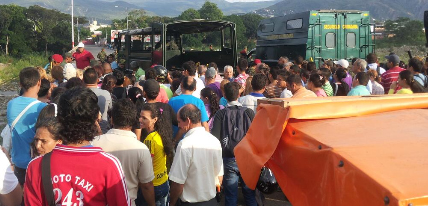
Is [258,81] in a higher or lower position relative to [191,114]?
higher

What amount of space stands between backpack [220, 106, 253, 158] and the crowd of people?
0.01 m

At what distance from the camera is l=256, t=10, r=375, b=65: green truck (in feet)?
43.4

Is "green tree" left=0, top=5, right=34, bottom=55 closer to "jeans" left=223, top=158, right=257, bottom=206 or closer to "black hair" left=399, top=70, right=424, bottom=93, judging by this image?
"jeans" left=223, top=158, right=257, bottom=206

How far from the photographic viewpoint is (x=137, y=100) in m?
5.41

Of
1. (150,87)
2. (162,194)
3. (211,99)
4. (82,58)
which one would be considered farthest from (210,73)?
(82,58)

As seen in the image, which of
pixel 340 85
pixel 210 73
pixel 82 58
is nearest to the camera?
pixel 210 73

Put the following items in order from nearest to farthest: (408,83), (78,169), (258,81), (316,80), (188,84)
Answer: (78,169) → (188,84) → (258,81) → (408,83) → (316,80)

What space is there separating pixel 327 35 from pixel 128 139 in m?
11.0

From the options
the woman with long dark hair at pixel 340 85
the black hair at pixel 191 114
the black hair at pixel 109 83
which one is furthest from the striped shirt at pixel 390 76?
the black hair at pixel 191 114

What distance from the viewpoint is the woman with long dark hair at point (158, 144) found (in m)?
4.32

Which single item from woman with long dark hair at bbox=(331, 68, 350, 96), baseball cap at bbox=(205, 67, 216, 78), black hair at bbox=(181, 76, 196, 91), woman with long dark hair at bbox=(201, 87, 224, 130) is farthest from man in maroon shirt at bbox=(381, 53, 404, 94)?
black hair at bbox=(181, 76, 196, 91)

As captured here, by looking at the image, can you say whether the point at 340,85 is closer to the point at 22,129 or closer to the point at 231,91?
the point at 231,91

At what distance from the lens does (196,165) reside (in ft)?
13.3

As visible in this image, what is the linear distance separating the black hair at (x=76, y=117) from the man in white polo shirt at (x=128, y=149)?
43.9 inches
